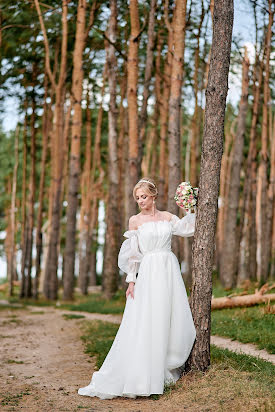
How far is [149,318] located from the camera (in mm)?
6547

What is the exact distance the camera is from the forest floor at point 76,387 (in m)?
5.72

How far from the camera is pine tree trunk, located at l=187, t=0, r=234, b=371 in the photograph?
264 inches

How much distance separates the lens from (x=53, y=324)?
13109 millimetres

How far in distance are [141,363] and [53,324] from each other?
23.2 ft

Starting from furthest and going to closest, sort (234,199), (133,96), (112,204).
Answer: (234,199), (112,204), (133,96)

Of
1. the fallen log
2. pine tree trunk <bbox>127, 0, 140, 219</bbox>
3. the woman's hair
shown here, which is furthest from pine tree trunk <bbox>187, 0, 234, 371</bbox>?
pine tree trunk <bbox>127, 0, 140, 219</bbox>

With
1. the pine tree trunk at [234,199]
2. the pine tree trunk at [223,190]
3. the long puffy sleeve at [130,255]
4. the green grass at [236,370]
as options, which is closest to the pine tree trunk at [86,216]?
the pine tree trunk at [234,199]

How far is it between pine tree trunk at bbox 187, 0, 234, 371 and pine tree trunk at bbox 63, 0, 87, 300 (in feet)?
37.4

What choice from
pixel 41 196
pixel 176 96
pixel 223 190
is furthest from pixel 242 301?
pixel 223 190

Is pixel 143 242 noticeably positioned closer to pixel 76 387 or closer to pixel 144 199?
pixel 144 199

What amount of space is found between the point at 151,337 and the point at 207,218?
146cm

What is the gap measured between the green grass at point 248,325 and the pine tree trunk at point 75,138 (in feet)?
23.4

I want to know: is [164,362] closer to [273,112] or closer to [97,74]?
[97,74]

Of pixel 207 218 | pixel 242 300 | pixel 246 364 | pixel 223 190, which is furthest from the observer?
pixel 223 190
